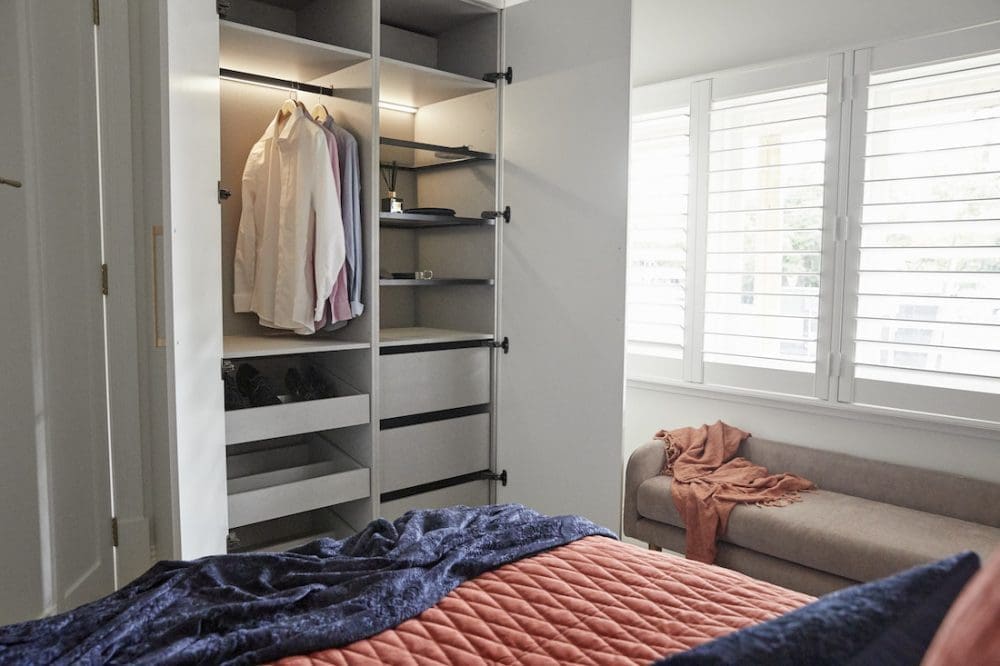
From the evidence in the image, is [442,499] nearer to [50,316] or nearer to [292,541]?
[292,541]

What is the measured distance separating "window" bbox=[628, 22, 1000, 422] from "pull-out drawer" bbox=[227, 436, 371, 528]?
1594mm

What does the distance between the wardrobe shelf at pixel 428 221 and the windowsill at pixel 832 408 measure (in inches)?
39.5

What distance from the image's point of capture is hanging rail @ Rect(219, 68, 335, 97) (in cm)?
277

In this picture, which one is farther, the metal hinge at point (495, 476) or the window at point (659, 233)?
the window at point (659, 233)

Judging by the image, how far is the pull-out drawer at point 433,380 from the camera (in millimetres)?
3033

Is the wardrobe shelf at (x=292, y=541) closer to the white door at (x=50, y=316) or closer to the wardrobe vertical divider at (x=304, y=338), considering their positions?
the wardrobe vertical divider at (x=304, y=338)

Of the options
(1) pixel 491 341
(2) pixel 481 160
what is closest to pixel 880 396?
(1) pixel 491 341

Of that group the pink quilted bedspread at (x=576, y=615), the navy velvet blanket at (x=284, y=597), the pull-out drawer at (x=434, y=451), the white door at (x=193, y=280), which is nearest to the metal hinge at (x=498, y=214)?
the pull-out drawer at (x=434, y=451)

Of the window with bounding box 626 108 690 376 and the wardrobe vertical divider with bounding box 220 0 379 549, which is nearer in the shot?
the wardrobe vertical divider with bounding box 220 0 379 549

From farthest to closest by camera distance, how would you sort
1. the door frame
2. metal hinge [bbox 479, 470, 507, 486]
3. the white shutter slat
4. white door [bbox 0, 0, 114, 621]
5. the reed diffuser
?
metal hinge [bbox 479, 470, 507, 486] < the reed diffuser < the white shutter slat < the door frame < white door [bbox 0, 0, 114, 621]

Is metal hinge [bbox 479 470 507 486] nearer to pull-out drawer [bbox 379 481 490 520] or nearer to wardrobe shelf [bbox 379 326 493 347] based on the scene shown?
pull-out drawer [bbox 379 481 490 520]

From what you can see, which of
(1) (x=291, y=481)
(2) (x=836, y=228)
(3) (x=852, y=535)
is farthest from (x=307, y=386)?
(2) (x=836, y=228)

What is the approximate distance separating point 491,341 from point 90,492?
1706mm

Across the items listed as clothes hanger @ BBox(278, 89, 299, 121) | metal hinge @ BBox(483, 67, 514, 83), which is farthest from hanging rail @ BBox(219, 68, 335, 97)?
metal hinge @ BBox(483, 67, 514, 83)
